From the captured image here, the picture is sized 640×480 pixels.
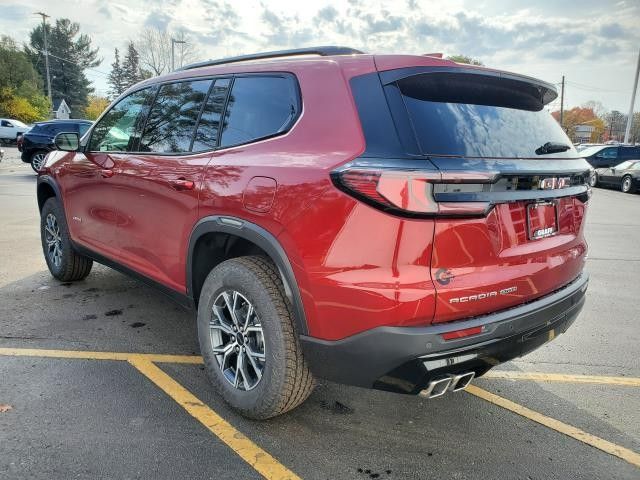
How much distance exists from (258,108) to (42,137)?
15981 millimetres

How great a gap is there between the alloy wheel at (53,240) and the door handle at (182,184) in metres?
2.39

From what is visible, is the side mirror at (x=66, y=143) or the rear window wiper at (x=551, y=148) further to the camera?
the side mirror at (x=66, y=143)

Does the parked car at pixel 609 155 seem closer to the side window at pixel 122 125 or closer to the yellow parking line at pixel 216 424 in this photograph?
the side window at pixel 122 125

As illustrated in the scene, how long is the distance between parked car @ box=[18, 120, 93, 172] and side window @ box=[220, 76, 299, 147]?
1489 cm

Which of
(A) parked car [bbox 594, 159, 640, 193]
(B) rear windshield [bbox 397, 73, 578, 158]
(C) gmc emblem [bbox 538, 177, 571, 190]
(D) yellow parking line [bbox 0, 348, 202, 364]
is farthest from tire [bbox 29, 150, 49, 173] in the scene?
(A) parked car [bbox 594, 159, 640, 193]

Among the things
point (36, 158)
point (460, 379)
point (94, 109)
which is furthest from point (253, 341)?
point (94, 109)

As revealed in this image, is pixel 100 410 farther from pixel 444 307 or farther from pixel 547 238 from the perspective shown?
pixel 547 238

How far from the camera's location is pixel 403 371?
206cm

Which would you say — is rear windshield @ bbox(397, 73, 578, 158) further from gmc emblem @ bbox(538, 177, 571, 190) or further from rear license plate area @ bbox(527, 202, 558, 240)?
rear license plate area @ bbox(527, 202, 558, 240)

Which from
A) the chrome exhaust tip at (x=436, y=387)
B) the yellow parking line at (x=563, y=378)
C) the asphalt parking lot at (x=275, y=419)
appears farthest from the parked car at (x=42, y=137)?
the chrome exhaust tip at (x=436, y=387)

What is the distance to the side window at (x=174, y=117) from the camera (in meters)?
3.11

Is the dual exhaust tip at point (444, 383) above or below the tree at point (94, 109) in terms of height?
below

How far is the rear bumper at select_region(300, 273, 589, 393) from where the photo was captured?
6.57 ft

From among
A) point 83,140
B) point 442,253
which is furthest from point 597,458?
point 83,140
